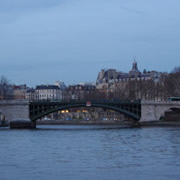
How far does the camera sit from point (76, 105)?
81312mm

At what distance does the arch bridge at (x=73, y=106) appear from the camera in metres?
80.9

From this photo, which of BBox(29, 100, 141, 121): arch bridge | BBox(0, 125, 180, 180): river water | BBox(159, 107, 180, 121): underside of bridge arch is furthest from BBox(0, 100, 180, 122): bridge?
BBox(0, 125, 180, 180): river water

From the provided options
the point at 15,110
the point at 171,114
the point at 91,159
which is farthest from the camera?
the point at 171,114

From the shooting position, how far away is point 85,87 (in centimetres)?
17625

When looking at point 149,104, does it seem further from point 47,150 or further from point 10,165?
point 10,165

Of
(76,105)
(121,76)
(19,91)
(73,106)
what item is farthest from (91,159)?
(19,91)

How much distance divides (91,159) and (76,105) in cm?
4275

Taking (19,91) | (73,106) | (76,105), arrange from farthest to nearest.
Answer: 1. (19,91)
2. (76,105)
3. (73,106)

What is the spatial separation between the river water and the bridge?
Answer: 2781 centimetres

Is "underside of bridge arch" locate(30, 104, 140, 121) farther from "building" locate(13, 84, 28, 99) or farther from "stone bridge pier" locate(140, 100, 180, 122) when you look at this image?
"building" locate(13, 84, 28, 99)

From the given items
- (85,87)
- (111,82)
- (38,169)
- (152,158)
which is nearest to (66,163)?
(38,169)

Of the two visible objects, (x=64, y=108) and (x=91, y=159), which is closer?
(x=91, y=159)

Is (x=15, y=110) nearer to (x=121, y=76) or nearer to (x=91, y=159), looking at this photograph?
(x=91, y=159)

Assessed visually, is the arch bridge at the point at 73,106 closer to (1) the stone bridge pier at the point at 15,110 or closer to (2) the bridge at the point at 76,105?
(2) the bridge at the point at 76,105
